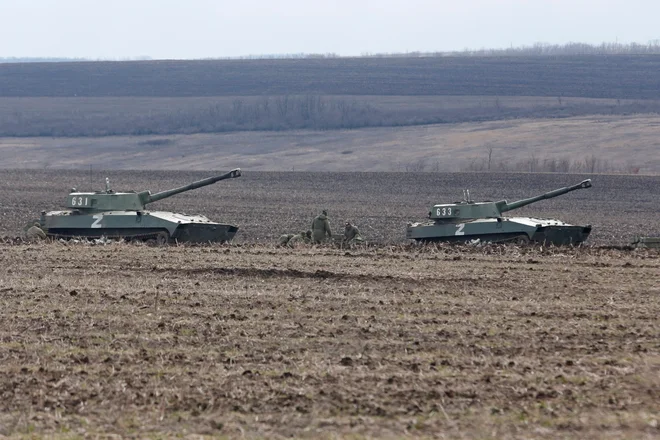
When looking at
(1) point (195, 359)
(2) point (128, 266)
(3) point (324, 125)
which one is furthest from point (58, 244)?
(3) point (324, 125)

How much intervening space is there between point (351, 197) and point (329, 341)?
30678 millimetres

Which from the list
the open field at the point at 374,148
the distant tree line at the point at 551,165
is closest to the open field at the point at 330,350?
the distant tree line at the point at 551,165

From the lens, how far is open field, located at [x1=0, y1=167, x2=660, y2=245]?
107 ft

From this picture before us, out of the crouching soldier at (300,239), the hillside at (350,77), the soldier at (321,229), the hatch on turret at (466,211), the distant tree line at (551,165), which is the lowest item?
the distant tree line at (551,165)

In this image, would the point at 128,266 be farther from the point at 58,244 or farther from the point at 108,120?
the point at 108,120

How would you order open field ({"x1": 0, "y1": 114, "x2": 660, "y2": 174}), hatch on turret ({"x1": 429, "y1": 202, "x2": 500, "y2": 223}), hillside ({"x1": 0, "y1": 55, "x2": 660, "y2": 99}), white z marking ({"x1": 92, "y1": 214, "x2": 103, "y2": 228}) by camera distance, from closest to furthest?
white z marking ({"x1": 92, "y1": 214, "x2": 103, "y2": 228})
hatch on turret ({"x1": 429, "y1": 202, "x2": 500, "y2": 223})
open field ({"x1": 0, "y1": 114, "x2": 660, "y2": 174})
hillside ({"x1": 0, "y1": 55, "x2": 660, "y2": 99})

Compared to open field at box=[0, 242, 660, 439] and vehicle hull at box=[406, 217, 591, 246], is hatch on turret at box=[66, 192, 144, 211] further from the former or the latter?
vehicle hull at box=[406, 217, 591, 246]

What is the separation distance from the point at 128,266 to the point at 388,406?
1031cm

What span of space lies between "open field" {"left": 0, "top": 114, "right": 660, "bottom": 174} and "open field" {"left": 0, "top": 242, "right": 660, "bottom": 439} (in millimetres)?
44017

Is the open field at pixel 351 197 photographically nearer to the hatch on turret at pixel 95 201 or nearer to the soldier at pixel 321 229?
the soldier at pixel 321 229

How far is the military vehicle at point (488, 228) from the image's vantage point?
24562mm

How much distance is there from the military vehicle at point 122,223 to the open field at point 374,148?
3702cm

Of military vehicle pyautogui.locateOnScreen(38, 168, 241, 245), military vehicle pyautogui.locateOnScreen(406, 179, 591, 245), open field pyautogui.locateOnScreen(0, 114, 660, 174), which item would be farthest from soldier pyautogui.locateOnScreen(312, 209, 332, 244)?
open field pyautogui.locateOnScreen(0, 114, 660, 174)

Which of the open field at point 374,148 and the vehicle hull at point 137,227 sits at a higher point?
the vehicle hull at point 137,227
